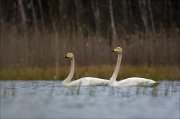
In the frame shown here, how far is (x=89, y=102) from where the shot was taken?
11.5 m

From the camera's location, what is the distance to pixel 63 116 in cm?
975

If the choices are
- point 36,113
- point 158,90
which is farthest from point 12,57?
point 36,113

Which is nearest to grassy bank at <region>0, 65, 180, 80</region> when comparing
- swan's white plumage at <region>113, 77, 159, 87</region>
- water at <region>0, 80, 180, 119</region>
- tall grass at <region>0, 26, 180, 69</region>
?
tall grass at <region>0, 26, 180, 69</region>

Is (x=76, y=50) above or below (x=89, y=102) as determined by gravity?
above

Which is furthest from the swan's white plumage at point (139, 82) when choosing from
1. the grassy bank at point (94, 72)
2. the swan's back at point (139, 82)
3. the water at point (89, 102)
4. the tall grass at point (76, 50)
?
the tall grass at point (76, 50)

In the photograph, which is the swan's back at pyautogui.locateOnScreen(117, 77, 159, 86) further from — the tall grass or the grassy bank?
the tall grass

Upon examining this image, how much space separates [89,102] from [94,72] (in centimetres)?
644

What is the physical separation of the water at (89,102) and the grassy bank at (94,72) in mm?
2815

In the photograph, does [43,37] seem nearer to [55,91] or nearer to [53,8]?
[55,91]

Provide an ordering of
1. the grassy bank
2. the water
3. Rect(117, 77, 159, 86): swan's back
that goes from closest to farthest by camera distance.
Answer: the water → Rect(117, 77, 159, 86): swan's back → the grassy bank

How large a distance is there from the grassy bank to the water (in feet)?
9.24

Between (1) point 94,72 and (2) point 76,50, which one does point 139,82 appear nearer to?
(1) point 94,72

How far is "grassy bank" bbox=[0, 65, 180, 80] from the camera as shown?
17.4 m

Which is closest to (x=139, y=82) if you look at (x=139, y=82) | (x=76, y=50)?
(x=139, y=82)
